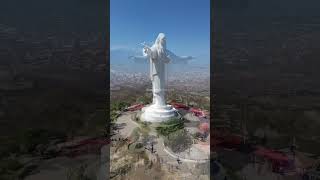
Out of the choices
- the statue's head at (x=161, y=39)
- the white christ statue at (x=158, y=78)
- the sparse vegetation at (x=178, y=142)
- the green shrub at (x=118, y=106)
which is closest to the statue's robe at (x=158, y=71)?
the white christ statue at (x=158, y=78)

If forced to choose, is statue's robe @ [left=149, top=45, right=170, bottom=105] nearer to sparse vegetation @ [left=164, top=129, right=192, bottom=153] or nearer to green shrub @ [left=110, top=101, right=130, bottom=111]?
sparse vegetation @ [left=164, top=129, right=192, bottom=153]

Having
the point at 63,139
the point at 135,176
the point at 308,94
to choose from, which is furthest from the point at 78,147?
the point at 308,94

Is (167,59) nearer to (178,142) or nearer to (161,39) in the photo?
(161,39)

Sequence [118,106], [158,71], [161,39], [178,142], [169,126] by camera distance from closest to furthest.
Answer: [178,142]
[169,126]
[161,39]
[158,71]
[118,106]

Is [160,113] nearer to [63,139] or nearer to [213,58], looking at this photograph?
[63,139]

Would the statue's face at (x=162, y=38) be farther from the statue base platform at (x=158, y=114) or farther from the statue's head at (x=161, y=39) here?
the statue base platform at (x=158, y=114)

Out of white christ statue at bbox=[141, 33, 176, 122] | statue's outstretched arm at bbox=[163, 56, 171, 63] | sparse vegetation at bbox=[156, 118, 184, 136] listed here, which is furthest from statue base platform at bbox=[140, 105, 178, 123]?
statue's outstretched arm at bbox=[163, 56, 171, 63]

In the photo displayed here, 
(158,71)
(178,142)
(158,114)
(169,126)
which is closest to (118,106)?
(158,114)
